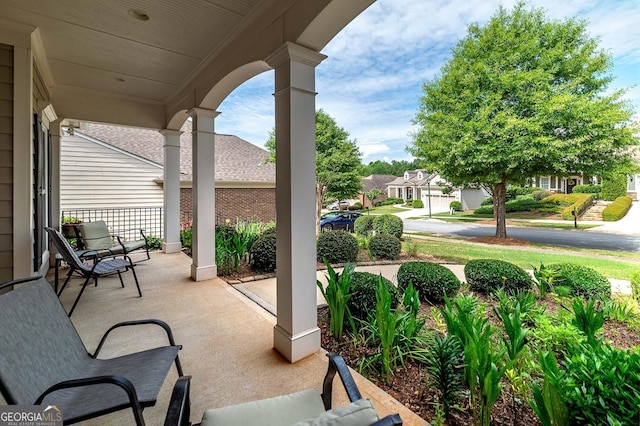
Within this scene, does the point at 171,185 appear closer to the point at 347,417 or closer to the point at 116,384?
the point at 116,384

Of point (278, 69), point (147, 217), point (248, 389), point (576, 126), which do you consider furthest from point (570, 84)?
point (147, 217)

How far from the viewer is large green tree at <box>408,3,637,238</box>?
859 cm

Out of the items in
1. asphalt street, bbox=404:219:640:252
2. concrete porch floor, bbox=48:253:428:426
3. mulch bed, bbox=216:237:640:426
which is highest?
asphalt street, bbox=404:219:640:252

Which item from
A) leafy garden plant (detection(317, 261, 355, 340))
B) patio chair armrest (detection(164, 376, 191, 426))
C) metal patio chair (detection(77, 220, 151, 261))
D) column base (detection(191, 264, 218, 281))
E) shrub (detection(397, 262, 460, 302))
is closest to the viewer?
patio chair armrest (detection(164, 376, 191, 426))

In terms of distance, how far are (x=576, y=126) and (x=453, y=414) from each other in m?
10.4

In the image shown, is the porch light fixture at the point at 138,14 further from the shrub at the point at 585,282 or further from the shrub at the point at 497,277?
the shrub at the point at 585,282

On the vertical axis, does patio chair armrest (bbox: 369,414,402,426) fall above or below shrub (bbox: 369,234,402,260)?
above

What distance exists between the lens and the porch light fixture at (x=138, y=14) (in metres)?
2.82

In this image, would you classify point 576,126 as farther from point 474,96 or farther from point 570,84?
point 474,96

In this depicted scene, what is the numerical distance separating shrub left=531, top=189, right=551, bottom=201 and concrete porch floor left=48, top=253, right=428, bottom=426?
1867 cm

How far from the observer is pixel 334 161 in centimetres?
1240

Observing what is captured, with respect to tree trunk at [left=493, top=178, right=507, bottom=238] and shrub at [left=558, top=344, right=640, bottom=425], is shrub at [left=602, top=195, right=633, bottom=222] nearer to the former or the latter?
tree trunk at [left=493, top=178, right=507, bottom=238]

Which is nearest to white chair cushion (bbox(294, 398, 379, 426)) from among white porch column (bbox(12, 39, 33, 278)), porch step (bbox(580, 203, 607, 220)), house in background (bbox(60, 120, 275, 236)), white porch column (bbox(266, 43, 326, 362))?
white porch column (bbox(266, 43, 326, 362))

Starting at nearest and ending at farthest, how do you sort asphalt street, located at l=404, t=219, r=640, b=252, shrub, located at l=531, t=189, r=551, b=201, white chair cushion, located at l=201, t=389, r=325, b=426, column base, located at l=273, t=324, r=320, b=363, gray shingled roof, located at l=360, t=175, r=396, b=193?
white chair cushion, located at l=201, t=389, r=325, b=426 → column base, located at l=273, t=324, r=320, b=363 → asphalt street, located at l=404, t=219, r=640, b=252 → shrub, located at l=531, t=189, r=551, b=201 → gray shingled roof, located at l=360, t=175, r=396, b=193
